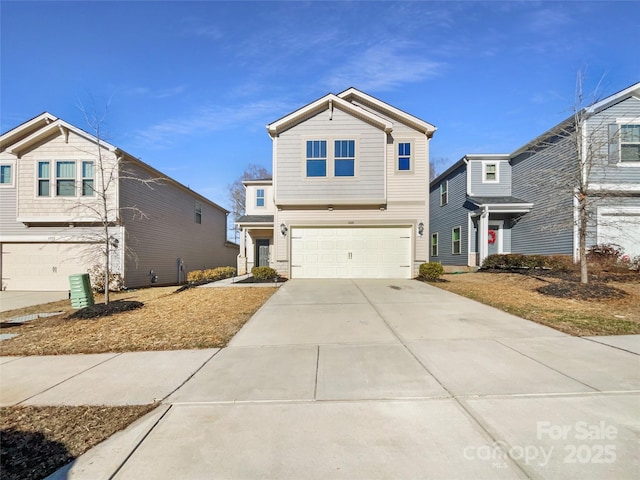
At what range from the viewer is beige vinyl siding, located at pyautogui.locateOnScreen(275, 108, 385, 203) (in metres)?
13.8

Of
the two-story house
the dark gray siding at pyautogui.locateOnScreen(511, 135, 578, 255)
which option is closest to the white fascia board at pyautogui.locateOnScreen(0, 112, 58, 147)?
the two-story house

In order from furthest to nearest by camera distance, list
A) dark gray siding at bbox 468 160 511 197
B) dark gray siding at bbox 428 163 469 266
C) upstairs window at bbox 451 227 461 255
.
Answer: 1. upstairs window at bbox 451 227 461 255
2. dark gray siding at bbox 428 163 469 266
3. dark gray siding at bbox 468 160 511 197

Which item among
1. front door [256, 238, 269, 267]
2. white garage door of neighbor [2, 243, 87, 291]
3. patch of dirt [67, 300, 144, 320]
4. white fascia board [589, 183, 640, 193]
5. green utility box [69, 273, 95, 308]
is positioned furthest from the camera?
front door [256, 238, 269, 267]

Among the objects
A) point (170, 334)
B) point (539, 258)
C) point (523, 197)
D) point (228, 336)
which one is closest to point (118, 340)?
point (170, 334)

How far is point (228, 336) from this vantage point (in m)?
6.11

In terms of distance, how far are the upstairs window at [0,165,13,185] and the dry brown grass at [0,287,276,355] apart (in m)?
8.08

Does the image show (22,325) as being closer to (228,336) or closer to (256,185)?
(228,336)

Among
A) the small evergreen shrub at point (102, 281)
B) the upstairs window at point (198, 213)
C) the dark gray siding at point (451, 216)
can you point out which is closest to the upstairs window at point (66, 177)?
the small evergreen shrub at point (102, 281)

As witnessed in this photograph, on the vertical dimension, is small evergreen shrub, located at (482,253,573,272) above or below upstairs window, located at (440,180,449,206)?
below

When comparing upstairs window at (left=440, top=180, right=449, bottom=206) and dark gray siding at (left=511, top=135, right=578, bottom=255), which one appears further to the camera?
upstairs window at (left=440, top=180, right=449, bottom=206)

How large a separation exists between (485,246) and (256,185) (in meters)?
13.5

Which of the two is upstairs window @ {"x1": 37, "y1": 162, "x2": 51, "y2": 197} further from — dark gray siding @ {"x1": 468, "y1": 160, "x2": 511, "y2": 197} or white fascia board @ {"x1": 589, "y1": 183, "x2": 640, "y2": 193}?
white fascia board @ {"x1": 589, "y1": 183, "x2": 640, "y2": 193}

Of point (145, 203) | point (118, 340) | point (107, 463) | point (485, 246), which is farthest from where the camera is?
point (485, 246)

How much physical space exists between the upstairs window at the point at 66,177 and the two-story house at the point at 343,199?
8.37m
